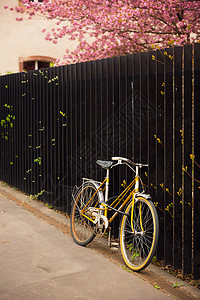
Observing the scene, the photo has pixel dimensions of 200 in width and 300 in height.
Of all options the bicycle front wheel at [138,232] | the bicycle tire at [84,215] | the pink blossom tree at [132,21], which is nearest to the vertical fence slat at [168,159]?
the bicycle front wheel at [138,232]

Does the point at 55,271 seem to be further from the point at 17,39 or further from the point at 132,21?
the point at 17,39

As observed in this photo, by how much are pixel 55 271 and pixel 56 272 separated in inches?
1.3

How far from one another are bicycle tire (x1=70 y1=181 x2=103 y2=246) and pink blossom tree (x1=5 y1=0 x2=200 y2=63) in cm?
616

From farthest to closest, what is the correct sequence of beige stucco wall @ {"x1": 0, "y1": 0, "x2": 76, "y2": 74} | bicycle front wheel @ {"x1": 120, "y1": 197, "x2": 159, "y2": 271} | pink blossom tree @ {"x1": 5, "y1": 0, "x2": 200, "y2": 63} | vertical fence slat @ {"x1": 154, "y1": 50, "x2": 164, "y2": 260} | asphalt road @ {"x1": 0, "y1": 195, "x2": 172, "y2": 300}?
beige stucco wall @ {"x1": 0, "y1": 0, "x2": 76, "y2": 74} → pink blossom tree @ {"x1": 5, "y1": 0, "x2": 200, "y2": 63} → vertical fence slat @ {"x1": 154, "y1": 50, "x2": 164, "y2": 260} → bicycle front wheel @ {"x1": 120, "y1": 197, "x2": 159, "y2": 271} → asphalt road @ {"x1": 0, "y1": 195, "x2": 172, "y2": 300}

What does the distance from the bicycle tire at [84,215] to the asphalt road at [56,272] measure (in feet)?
0.39

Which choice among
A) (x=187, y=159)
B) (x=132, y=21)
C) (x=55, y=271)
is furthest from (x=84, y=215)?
(x=132, y=21)

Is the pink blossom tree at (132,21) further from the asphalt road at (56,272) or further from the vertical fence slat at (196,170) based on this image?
the vertical fence slat at (196,170)

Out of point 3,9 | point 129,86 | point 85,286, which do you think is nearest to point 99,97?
point 129,86

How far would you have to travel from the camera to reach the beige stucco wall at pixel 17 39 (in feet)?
59.9

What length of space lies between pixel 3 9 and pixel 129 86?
44.7 feet

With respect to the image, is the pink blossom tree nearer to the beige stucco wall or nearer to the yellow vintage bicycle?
the beige stucco wall

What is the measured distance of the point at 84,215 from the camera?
6.28 meters

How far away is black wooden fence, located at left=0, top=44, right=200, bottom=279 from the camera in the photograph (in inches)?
193

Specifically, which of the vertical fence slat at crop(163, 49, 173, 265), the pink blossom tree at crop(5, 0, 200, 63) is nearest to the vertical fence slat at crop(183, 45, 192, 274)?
the vertical fence slat at crop(163, 49, 173, 265)
